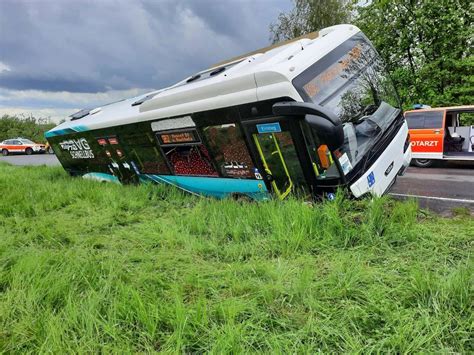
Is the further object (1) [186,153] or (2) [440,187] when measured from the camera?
(2) [440,187]

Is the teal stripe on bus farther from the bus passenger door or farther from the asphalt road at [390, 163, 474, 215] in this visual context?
the asphalt road at [390, 163, 474, 215]

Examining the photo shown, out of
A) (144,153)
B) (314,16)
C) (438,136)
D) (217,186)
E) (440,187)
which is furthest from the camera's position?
(314,16)

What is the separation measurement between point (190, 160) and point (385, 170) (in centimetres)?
316

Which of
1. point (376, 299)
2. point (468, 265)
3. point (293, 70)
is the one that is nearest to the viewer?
point (376, 299)

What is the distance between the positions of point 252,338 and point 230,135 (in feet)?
10.8

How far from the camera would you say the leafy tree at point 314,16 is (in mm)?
21422

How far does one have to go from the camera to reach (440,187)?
7.26 meters

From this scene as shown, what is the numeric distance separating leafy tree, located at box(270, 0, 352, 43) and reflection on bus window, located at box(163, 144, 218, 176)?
18936mm

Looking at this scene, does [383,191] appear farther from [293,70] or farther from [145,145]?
[145,145]

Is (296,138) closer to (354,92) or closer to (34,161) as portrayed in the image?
(354,92)

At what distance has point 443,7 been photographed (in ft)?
45.0

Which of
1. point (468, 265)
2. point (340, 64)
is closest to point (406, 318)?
point (468, 265)

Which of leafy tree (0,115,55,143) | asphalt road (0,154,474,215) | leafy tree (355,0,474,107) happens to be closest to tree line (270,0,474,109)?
leafy tree (355,0,474,107)

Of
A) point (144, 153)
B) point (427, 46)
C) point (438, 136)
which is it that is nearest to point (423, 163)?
point (438, 136)
